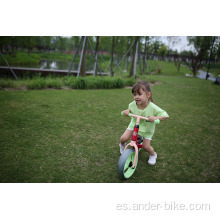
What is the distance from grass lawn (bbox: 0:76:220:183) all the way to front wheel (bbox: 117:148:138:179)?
15cm

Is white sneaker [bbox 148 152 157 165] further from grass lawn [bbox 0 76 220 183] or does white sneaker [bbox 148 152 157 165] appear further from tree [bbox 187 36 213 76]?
tree [bbox 187 36 213 76]

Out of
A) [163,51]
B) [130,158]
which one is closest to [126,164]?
[130,158]

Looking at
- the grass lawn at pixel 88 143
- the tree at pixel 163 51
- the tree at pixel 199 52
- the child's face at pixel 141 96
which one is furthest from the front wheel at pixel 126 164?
the tree at pixel 163 51

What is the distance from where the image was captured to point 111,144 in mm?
3723

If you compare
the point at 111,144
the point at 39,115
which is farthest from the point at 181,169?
the point at 39,115

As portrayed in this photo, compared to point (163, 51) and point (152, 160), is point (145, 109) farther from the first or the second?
point (163, 51)

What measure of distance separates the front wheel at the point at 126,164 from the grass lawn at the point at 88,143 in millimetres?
145

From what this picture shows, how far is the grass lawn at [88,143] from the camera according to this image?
2.79 metres

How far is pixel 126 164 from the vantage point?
266cm

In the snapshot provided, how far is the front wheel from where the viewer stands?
250 cm

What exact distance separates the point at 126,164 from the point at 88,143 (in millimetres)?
1262

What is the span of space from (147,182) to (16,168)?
2.13 meters

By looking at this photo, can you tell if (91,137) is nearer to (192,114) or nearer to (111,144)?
(111,144)

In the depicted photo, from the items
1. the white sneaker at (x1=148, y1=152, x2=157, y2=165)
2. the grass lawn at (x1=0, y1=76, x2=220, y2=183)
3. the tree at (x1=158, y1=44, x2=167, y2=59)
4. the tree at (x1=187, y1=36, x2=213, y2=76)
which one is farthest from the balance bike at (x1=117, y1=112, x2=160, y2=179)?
the tree at (x1=158, y1=44, x2=167, y2=59)
